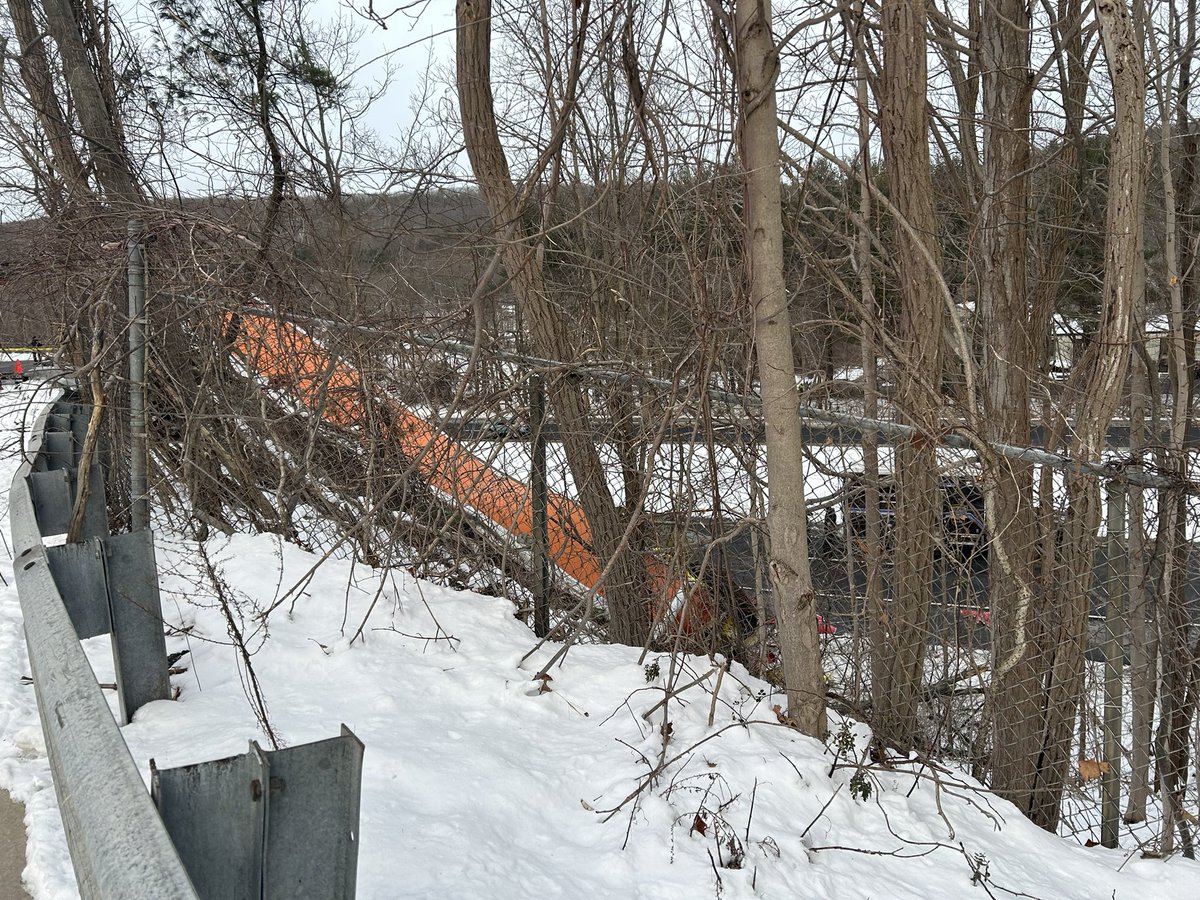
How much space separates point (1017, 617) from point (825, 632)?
1.10 m

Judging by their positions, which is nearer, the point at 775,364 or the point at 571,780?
the point at 571,780

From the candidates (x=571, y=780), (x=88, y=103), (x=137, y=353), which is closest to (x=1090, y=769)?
(x=571, y=780)

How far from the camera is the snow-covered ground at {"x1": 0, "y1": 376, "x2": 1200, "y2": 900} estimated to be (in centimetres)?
271

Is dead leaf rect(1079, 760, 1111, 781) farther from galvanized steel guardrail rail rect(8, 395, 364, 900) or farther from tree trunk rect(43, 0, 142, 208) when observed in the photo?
tree trunk rect(43, 0, 142, 208)

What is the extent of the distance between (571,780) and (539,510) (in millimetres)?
2010

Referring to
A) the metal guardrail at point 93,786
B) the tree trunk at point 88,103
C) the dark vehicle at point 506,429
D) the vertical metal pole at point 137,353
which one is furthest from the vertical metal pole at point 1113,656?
the tree trunk at point 88,103

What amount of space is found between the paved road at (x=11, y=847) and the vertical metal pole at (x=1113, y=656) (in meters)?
3.63

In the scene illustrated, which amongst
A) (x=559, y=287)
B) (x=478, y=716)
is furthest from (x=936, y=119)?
(x=478, y=716)

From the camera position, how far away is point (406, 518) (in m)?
5.64

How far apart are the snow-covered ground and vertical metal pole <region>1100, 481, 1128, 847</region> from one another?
97cm

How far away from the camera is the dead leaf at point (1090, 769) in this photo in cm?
451

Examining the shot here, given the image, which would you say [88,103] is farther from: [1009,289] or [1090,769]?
[1090,769]

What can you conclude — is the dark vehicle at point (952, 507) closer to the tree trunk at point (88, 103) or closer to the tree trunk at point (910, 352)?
the tree trunk at point (910, 352)

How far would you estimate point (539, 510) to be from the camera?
16.8ft
